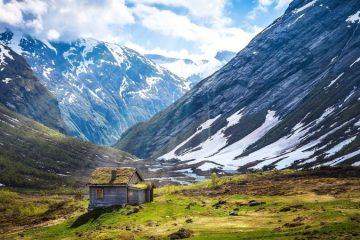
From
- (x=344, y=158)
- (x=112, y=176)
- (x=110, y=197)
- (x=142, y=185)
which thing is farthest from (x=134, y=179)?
(x=344, y=158)

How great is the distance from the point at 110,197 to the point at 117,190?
5.76ft

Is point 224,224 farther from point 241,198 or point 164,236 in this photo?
point 241,198

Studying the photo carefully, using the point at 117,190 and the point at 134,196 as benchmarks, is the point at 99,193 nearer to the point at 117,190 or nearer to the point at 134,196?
the point at 117,190

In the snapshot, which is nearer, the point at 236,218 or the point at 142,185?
the point at 236,218

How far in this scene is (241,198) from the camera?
74.5m

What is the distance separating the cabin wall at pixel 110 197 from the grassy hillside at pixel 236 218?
12.9 ft

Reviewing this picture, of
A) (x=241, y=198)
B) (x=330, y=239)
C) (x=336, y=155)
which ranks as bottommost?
(x=330, y=239)

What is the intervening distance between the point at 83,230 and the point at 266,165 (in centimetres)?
12163

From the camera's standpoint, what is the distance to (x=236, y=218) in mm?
55406

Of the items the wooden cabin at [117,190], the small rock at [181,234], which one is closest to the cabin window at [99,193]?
the wooden cabin at [117,190]

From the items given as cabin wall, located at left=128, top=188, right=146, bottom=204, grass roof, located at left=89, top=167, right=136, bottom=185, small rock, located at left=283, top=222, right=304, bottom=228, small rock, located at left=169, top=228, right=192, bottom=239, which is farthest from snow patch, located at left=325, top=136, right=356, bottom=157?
small rock, located at left=169, top=228, right=192, bottom=239

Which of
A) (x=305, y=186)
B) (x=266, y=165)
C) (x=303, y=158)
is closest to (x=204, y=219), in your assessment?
(x=305, y=186)

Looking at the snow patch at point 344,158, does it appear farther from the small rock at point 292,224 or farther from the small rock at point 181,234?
the small rock at point 181,234

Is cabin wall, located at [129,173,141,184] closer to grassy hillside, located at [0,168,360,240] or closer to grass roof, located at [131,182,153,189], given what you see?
grass roof, located at [131,182,153,189]
